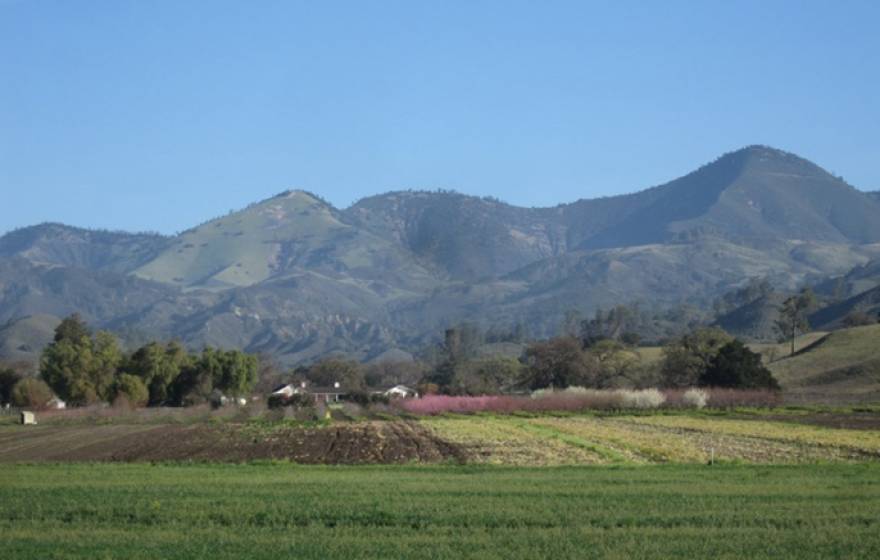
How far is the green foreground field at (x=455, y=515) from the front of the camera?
2220cm

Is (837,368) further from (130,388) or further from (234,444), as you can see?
(234,444)

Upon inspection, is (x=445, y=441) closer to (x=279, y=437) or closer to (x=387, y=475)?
(x=279, y=437)

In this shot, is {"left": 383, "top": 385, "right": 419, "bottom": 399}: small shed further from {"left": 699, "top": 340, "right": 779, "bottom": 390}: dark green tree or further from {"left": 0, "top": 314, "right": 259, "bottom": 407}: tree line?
{"left": 699, "top": 340, "right": 779, "bottom": 390}: dark green tree

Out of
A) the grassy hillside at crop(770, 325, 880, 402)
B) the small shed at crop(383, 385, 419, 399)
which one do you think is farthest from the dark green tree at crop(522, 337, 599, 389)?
the grassy hillside at crop(770, 325, 880, 402)

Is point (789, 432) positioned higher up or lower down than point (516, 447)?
lower down

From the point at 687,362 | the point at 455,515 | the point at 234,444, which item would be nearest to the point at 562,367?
the point at 687,362

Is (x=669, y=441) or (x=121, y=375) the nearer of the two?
(x=669, y=441)

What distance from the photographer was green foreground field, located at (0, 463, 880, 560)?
874 inches

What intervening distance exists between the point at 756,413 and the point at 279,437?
41.9 meters

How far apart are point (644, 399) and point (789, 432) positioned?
155 feet

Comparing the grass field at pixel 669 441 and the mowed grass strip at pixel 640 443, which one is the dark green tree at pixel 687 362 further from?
the mowed grass strip at pixel 640 443

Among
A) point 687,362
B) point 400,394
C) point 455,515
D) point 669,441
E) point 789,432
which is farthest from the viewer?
point 400,394

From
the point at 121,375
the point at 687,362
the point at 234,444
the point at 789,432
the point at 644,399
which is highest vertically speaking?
the point at 121,375

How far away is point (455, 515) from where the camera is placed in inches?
1052
